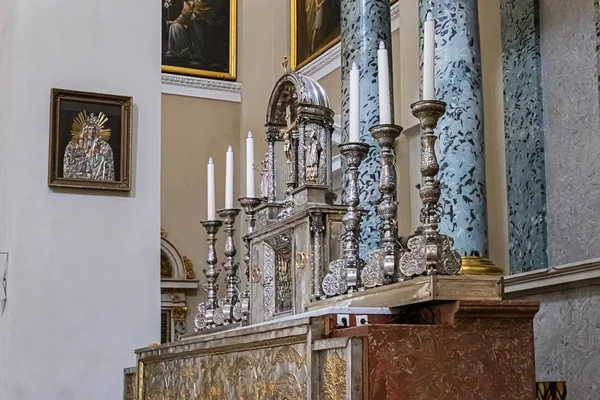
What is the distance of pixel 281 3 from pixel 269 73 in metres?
0.98

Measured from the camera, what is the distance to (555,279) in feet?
17.5

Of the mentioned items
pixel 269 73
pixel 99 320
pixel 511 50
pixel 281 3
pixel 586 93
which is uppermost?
pixel 281 3

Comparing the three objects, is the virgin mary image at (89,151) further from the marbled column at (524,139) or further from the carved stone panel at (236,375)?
the marbled column at (524,139)

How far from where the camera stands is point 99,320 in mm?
5613

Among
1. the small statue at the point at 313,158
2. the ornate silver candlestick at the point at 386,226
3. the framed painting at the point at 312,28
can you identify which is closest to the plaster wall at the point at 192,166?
the framed painting at the point at 312,28

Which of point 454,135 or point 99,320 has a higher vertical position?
point 454,135

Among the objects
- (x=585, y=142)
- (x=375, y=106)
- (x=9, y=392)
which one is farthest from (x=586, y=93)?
(x=9, y=392)

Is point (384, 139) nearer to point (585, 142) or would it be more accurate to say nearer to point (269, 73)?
point (585, 142)

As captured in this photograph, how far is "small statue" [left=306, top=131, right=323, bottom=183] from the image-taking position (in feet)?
14.9

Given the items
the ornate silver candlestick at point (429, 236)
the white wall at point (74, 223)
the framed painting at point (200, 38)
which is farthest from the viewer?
the framed painting at point (200, 38)

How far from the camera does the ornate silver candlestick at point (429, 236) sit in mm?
2871

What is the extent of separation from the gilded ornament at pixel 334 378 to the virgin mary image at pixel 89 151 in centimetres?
341

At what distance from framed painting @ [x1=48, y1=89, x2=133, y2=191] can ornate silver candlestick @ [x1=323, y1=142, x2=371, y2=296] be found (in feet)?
7.59

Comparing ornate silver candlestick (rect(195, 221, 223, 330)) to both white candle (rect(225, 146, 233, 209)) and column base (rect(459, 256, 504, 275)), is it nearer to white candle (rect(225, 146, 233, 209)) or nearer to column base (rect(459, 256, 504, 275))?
white candle (rect(225, 146, 233, 209))
